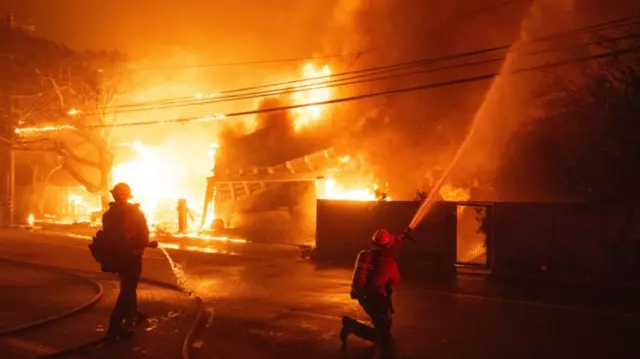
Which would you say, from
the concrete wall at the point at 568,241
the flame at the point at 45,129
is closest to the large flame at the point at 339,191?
the concrete wall at the point at 568,241

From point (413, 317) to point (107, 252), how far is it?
5034 mm

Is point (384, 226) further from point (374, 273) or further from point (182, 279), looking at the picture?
point (374, 273)

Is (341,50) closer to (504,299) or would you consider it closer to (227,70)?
(227,70)

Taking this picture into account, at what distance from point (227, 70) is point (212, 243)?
24754 mm

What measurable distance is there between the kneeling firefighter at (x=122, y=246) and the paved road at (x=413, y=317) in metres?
0.57

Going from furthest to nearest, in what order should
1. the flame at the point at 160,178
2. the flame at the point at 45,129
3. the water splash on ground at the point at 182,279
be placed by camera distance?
the flame at the point at 160,178
the flame at the point at 45,129
the water splash on ground at the point at 182,279

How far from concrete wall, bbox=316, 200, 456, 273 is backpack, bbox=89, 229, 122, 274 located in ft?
33.0

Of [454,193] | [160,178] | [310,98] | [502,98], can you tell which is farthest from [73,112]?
[502,98]

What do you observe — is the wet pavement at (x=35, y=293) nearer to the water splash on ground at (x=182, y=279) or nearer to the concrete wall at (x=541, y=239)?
the water splash on ground at (x=182, y=279)

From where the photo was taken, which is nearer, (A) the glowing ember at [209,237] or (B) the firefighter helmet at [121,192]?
(B) the firefighter helmet at [121,192]

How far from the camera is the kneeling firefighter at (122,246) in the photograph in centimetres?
702

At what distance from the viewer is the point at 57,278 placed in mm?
12414

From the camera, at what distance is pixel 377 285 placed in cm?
664

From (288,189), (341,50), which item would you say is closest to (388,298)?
(288,189)
